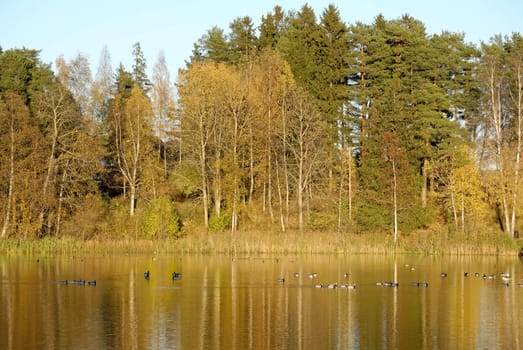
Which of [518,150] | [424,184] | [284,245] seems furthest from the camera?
[424,184]

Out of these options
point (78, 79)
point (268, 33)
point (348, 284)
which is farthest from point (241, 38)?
point (348, 284)

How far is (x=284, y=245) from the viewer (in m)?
56.2

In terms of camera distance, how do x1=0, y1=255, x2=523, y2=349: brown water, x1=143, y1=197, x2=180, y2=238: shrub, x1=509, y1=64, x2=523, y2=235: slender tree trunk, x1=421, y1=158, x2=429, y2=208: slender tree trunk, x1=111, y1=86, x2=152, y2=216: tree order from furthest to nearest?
x1=111, y1=86, x2=152, y2=216: tree
x1=421, y1=158, x2=429, y2=208: slender tree trunk
x1=509, y1=64, x2=523, y2=235: slender tree trunk
x1=143, y1=197, x2=180, y2=238: shrub
x1=0, y1=255, x2=523, y2=349: brown water

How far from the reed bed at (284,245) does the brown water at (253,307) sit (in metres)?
6.20

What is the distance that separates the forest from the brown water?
12.5 meters

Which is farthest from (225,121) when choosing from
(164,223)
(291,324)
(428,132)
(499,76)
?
(291,324)

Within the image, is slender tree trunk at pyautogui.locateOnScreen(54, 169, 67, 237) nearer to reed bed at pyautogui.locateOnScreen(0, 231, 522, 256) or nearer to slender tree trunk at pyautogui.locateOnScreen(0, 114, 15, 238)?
reed bed at pyautogui.locateOnScreen(0, 231, 522, 256)

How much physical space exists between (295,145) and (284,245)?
11.6m

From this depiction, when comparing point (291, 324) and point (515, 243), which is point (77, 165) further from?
point (291, 324)

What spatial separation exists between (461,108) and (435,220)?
1268 cm

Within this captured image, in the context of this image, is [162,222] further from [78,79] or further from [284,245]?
[78,79]

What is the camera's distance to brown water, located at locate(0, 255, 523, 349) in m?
25.0

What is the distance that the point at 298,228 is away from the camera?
62.8 metres

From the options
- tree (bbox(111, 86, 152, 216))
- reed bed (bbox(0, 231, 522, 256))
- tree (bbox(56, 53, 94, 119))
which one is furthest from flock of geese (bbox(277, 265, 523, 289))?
tree (bbox(56, 53, 94, 119))
